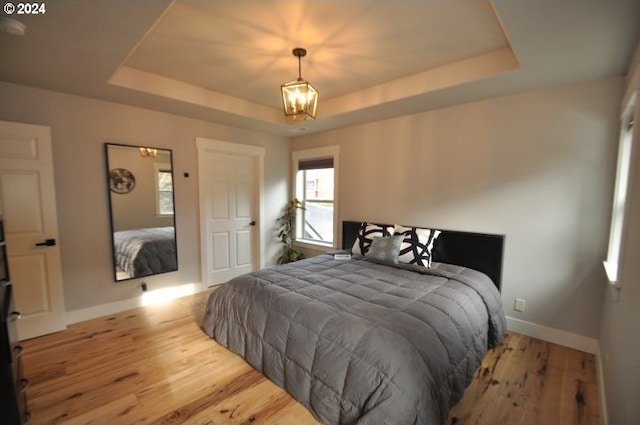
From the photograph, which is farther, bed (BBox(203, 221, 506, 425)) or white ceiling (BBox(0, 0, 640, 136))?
white ceiling (BBox(0, 0, 640, 136))

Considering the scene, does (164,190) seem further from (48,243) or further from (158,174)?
(48,243)

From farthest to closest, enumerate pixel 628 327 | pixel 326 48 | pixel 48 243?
pixel 48 243, pixel 326 48, pixel 628 327

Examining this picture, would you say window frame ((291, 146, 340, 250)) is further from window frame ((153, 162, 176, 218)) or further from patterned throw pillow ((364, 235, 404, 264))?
window frame ((153, 162, 176, 218))

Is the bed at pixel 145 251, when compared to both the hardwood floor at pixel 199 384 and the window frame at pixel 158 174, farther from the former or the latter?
the hardwood floor at pixel 199 384

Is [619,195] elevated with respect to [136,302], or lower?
elevated

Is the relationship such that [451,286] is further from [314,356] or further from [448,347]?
[314,356]

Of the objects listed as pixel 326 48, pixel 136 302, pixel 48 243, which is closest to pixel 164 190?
pixel 48 243

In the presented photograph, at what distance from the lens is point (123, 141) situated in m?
3.14

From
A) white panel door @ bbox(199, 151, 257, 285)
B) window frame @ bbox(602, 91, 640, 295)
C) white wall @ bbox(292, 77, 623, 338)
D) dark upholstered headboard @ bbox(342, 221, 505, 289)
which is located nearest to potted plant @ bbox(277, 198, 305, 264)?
white panel door @ bbox(199, 151, 257, 285)

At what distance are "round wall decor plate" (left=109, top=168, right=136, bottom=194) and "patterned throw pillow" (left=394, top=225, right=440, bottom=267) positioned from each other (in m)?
3.15

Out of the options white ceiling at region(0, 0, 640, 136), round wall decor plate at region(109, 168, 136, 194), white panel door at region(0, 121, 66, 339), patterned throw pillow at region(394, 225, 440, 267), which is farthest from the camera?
round wall decor plate at region(109, 168, 136, 194)

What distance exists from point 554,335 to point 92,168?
15.9 ft

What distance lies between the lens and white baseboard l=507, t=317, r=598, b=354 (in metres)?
2.38

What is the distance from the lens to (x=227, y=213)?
4160mm
